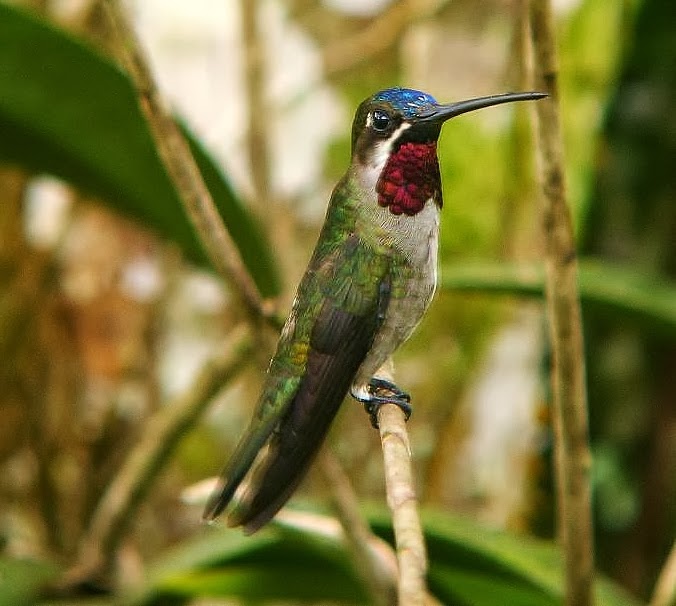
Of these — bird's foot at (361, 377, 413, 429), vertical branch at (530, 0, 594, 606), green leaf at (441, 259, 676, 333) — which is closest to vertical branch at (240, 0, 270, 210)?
green leaf at (441, 259, 676, 333)

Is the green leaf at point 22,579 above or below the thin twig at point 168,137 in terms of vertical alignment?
below

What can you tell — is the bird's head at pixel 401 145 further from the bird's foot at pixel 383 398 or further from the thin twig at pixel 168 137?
the thin twig at pixel 168 137

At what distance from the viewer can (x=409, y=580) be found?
1.51 feet

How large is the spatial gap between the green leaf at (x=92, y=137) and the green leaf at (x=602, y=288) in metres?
0.29

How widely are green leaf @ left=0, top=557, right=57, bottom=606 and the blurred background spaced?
537 mm

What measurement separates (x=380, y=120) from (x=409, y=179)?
36 mm

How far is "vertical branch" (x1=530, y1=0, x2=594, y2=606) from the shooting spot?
0.83 metres

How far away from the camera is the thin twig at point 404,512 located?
456 mm

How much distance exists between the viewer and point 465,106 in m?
0.51

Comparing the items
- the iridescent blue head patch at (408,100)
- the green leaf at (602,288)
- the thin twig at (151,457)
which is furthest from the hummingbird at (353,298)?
the green leaf at (602,288)

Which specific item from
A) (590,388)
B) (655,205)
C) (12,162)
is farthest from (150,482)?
(655,205)

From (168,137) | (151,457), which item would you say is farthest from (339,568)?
(168,137)

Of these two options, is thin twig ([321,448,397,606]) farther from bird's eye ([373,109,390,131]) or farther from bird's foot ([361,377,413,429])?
bird's eye ([373,109,390,131])

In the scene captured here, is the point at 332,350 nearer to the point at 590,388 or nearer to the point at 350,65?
the point at 590,388
